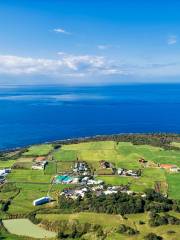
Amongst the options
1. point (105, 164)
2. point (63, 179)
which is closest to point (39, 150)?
point (105, 164)

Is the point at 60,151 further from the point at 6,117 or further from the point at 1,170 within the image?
the point at 6,117

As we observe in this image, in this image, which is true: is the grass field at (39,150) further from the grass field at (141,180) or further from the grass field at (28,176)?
the grass field at (141,180)

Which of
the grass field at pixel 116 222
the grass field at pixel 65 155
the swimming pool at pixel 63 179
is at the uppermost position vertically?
the grass field at pixel 65 155

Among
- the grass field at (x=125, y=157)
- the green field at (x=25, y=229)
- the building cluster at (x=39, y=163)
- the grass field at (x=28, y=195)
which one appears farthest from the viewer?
the building cluster at (x=39, y=163)

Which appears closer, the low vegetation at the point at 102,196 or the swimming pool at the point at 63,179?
the low vegetation at the point at 102,196

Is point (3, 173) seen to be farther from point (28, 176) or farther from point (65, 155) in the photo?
point (65, 155)

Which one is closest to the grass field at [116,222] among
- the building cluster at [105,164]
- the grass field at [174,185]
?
the grass field at [174,185]

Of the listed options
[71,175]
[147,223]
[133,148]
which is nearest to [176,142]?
[133,148]
